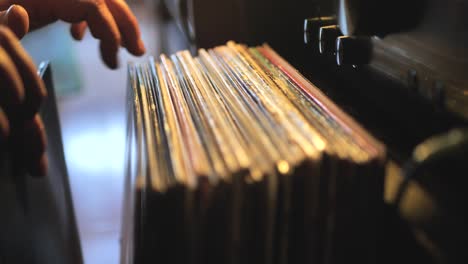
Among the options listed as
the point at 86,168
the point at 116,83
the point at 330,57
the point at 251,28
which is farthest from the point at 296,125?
the point at 116,83

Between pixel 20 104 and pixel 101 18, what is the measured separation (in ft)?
0.68

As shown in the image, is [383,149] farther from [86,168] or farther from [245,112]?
[86,168]

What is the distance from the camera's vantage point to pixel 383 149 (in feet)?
1.35

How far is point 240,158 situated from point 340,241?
0.43ft

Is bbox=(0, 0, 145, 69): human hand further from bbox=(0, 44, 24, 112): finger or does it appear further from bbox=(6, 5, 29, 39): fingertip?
bbox=(0, 44, 24, 112): finger

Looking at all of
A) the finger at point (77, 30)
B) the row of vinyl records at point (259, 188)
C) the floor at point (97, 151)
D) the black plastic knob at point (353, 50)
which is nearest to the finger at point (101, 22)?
the finger at point (77, 30)

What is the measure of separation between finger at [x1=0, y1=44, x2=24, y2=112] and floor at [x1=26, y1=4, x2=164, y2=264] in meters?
0.83

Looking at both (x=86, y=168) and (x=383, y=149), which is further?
(x=86, y=168)

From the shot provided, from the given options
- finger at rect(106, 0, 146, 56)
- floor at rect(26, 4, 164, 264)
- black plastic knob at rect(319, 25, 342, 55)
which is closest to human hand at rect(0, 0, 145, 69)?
finger at rect(106, 0, 146, 56)

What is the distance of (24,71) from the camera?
48cm

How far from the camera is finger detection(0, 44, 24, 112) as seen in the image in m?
0.46

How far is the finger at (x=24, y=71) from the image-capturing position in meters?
0.48

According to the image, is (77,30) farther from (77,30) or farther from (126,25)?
(126,25)

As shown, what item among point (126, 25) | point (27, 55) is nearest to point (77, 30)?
point (126, 25)
